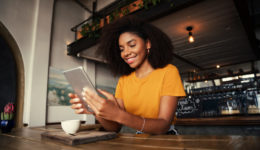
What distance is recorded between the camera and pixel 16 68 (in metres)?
3.99

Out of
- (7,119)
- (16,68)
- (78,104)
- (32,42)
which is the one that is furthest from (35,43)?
(78,104)

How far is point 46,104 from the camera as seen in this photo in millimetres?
4430

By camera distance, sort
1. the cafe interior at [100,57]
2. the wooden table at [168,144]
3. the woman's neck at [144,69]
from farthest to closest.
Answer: the cafe interior at [100,57] → the woman's neck at [144,69] → the wooden table at [168,144]

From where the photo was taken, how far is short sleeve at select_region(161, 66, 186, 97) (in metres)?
1.16

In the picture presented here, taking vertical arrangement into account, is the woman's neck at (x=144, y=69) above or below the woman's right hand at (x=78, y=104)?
above

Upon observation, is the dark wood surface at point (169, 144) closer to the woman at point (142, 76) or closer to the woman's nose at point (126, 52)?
the woman at point (142, 76)

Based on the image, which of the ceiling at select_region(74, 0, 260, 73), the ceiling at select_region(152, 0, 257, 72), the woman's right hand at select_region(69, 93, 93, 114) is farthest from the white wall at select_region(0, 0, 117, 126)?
the woman's right hand at select_region(69, 93, 93, 114)

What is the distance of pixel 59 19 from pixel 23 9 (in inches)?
43.1

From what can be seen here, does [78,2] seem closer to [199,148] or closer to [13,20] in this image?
[13,20]

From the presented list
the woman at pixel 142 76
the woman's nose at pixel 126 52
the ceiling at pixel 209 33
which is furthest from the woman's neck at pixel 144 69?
the ceiling at pixel 209 33

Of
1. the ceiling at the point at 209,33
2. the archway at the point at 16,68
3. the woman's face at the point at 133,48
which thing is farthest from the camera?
the archway at the point at 16,68

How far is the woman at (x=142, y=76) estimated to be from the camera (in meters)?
1.07

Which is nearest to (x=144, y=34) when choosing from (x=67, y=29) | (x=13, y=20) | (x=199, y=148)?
(x=199, y=148)

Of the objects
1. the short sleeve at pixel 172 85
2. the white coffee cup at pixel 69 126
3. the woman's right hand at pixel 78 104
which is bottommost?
the white coffee cup at pixel 69 126
